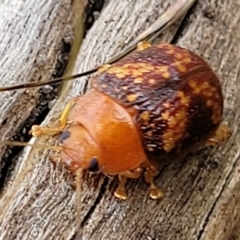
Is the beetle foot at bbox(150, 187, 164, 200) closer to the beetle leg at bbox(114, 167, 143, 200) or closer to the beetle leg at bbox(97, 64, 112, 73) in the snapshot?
the beetle leg at bbox(114, 167, 143, 200)

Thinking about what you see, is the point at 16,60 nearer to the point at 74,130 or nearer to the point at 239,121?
the point at 74,130

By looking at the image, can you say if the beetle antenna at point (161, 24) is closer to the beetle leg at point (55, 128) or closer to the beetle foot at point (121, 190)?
the beetle leg at point (55, 128)

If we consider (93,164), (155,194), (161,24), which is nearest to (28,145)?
(93,164)

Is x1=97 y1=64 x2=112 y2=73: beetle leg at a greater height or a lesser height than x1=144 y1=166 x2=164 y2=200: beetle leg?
greater

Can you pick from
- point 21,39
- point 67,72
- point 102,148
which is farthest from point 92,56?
point 102,148

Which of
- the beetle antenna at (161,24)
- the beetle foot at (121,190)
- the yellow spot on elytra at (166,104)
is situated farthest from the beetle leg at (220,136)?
the beetle antenna at (161,24)

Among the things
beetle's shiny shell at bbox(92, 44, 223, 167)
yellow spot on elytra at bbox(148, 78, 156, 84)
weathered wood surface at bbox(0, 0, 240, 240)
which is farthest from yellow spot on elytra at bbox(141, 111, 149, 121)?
weathered wood surface at bbox(0, 0, 240, 240)
